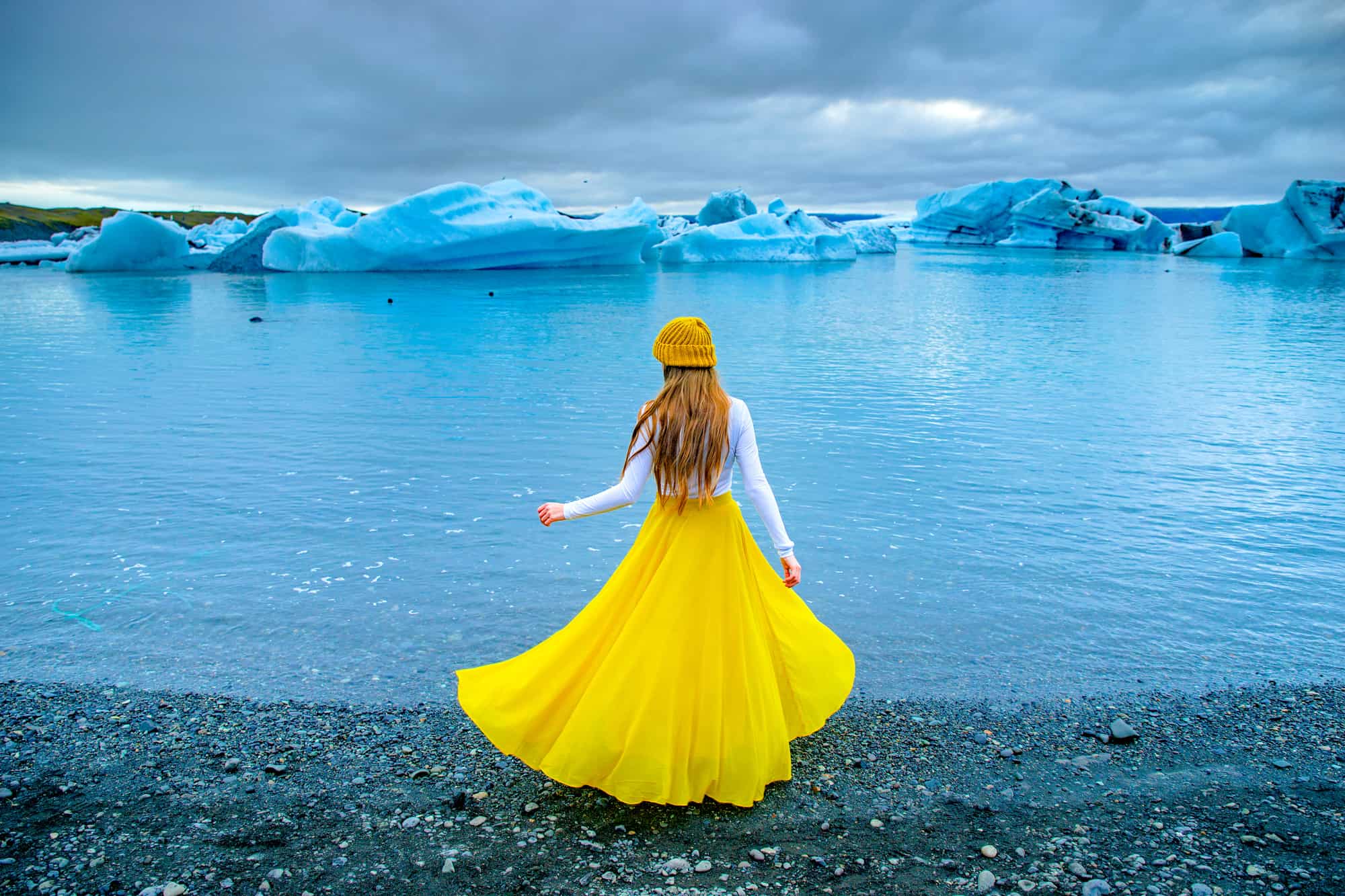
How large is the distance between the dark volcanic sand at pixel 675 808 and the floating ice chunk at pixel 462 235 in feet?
124

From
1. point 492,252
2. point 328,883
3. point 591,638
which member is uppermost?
point 492,252

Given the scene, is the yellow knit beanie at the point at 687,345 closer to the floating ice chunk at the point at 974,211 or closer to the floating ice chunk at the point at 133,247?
the floating ice chunk at the point at 133,247

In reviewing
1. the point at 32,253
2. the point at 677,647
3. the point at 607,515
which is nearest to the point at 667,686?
the point at 677,647

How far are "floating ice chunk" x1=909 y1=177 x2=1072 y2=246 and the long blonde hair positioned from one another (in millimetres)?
71844

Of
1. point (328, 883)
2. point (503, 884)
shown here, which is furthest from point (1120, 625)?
point (328, 883)

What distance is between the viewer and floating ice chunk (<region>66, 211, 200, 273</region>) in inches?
1698

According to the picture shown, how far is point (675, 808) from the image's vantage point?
334 cm

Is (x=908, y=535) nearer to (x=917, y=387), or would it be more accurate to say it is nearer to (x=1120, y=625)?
(x=1120, y=625)

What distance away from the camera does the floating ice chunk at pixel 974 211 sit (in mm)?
71438

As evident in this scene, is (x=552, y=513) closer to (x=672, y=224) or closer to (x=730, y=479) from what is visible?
(x=730, y=479)

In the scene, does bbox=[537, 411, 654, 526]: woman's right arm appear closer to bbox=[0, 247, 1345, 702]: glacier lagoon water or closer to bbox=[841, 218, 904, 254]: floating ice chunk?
bbox=[0, 247, 1345, 702]: glacier lagoon water

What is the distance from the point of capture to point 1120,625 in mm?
5230

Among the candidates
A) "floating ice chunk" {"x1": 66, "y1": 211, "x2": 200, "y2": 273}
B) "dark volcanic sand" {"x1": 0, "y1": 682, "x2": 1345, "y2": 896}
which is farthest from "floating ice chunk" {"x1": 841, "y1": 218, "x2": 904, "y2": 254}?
"dark volcanic sand" {"x1": 0, "y1": 682, "x2": 1345, "y2": 896}

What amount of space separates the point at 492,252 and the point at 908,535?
40.5 metres
